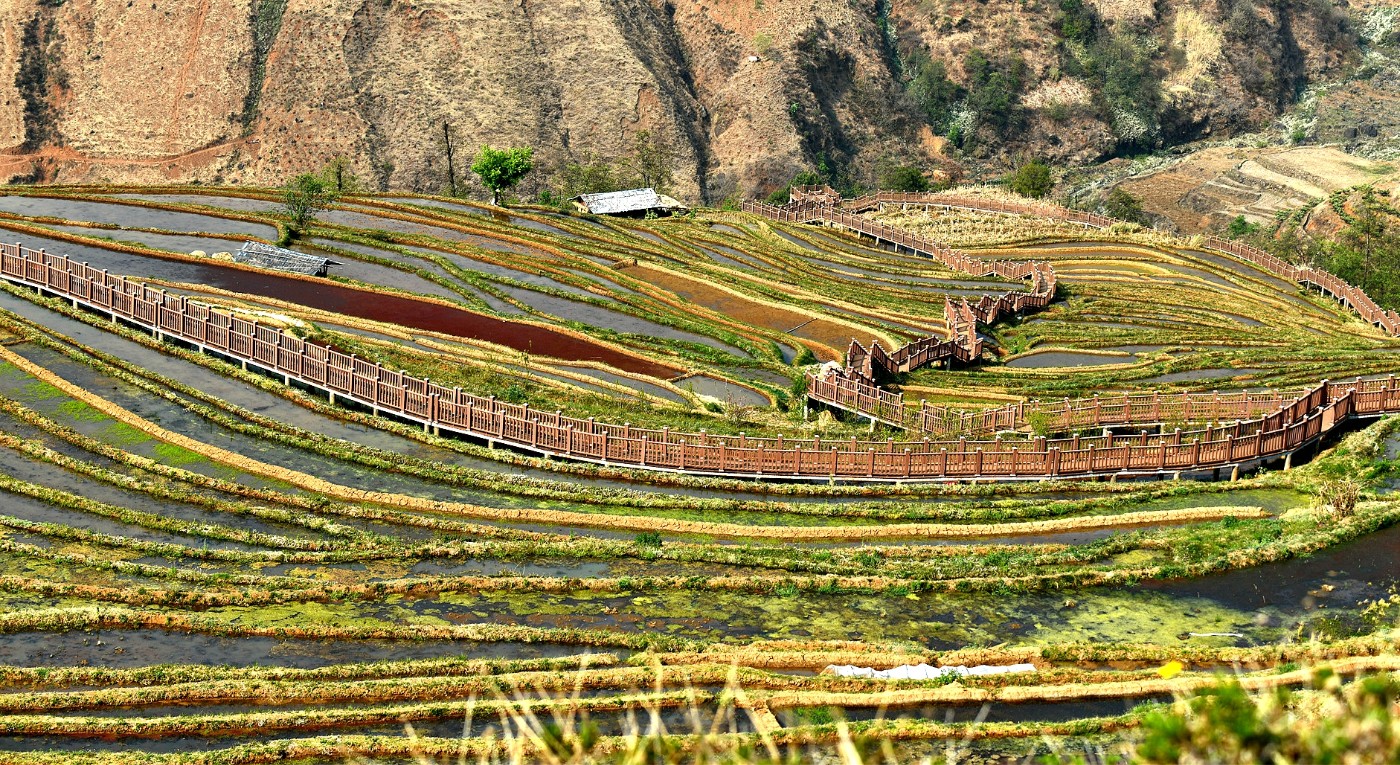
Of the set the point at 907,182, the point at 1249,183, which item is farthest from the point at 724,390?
the point at 1249,183

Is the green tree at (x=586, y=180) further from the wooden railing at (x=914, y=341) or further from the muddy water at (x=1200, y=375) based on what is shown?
the muddy water at (x=1200, y=375)

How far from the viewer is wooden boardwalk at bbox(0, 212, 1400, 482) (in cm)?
5716

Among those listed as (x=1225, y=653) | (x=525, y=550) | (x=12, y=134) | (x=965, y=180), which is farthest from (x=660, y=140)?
(x=1225, y=653)

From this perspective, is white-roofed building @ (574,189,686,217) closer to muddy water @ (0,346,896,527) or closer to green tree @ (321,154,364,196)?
green tree @ (321,154,364,196)

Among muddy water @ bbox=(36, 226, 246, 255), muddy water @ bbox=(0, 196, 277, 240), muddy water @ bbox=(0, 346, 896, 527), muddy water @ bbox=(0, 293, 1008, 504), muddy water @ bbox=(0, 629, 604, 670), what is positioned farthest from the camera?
muddy water @ bbox=(0, 196, 277, 240)

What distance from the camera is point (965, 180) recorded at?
563 feet

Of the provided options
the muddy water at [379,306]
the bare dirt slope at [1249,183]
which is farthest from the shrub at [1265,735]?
Result: the bare dirt slope at [1249,183]

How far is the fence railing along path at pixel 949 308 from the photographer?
62062mm

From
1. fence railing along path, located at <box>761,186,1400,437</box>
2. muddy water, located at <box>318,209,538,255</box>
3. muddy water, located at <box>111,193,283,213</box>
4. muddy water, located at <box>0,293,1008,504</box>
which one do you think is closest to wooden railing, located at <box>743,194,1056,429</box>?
fence railing along path, located at <box>761,186,1400,437</box>

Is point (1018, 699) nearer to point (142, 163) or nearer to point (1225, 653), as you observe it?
point (1225, 653)

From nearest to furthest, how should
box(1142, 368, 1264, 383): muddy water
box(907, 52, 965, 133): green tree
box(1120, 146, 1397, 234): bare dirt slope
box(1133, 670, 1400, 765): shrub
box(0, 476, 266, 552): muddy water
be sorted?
box(1133, 670, 1400, 765): shrub, box(0, 476, 266, 552): muddy water, box(1142, 368, 1264, 383): muddy water, box(1120, 146, 1397, 234): bare dirt slope, box(907, 52, 965, 133): green tree

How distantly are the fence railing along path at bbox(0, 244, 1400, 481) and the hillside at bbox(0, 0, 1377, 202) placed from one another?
91574 millimetres

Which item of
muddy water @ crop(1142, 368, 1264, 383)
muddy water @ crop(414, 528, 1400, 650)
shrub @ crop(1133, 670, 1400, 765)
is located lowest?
muddy water @ crop(414, 528, 1400, 650)

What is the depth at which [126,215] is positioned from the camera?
9412 cm
